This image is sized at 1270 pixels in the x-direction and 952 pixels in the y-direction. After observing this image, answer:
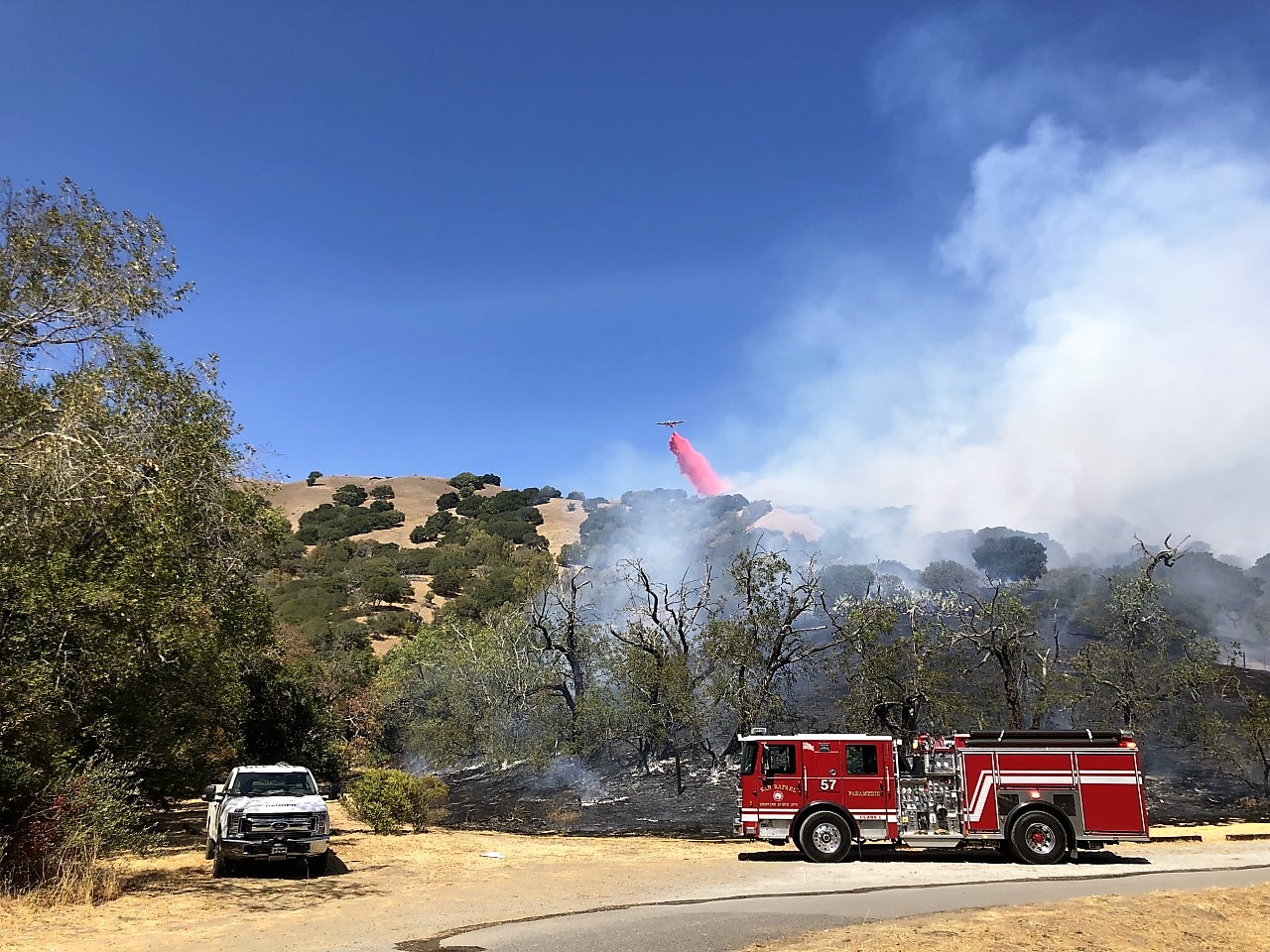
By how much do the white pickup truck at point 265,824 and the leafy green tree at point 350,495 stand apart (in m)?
141

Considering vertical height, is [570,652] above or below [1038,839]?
above

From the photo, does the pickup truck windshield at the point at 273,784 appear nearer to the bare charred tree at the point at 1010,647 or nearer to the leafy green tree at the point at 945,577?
the bare charred tree at the point at 1010,647

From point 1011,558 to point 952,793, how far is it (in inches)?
4394

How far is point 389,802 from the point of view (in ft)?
89.0

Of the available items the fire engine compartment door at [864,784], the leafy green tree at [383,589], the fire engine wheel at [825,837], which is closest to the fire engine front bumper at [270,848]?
the fire engine wheel at [825,837]

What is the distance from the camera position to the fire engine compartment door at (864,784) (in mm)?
20906

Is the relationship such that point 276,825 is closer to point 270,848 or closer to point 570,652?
point 270,848

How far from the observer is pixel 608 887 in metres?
17.5

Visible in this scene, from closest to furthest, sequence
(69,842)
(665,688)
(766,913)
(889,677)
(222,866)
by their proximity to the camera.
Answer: (766,913) < (69,842) < (222,866) < (889,677) < (665,688)

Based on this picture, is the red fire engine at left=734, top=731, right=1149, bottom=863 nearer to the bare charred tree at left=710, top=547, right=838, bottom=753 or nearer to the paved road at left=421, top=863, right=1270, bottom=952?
the paved road at left=421, top=863, right=1270, bottom=952

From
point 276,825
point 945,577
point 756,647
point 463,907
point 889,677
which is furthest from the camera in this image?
point 945,577

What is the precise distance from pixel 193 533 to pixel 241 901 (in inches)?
367

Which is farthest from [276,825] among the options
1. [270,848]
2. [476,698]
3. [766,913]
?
[476,698]

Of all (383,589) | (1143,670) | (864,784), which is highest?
(383,589)
